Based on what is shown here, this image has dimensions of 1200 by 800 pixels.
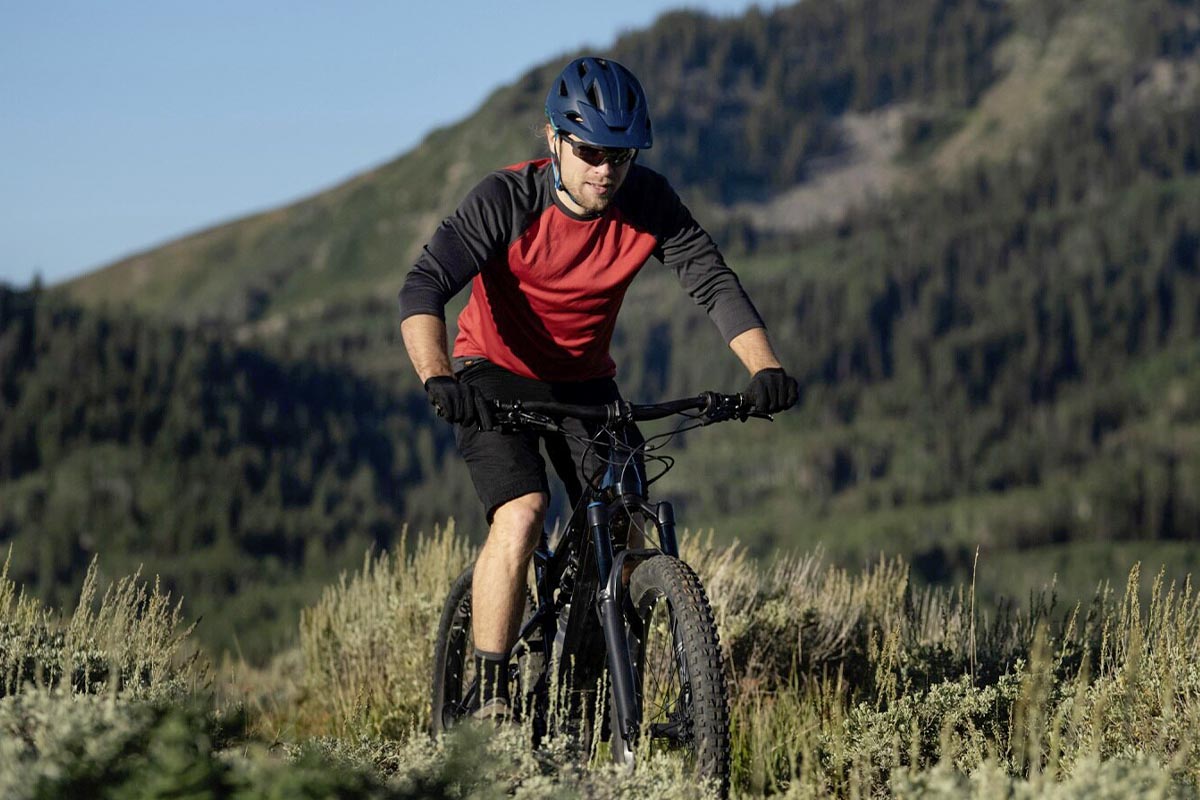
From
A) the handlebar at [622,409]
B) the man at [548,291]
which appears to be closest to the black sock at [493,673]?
the man at [548,291]

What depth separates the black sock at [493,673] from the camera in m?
5.27

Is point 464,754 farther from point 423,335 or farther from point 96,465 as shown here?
point 96,465

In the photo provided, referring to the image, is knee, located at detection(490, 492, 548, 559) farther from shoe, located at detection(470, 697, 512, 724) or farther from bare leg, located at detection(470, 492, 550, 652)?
shoe, located at detection(470, 697, 512, 724)

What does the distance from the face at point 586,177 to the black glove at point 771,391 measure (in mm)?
800

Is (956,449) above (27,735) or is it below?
below

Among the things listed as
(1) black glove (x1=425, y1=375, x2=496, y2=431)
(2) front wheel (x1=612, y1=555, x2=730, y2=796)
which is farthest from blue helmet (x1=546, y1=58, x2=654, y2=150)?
(2) front wheel (x1=612, y1=555, x2=730, y2=796)

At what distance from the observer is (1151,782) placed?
3779 mm

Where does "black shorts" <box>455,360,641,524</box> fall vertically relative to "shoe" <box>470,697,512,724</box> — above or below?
above

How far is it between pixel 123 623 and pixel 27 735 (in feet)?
6.89

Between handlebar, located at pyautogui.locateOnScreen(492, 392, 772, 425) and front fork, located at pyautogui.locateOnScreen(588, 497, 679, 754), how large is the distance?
0.28 meters

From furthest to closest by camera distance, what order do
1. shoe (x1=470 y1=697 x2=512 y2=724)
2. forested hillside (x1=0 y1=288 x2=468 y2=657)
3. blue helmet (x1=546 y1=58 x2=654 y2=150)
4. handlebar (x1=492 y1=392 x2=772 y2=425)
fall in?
forested hillside (x1=0 y1=288 x2=468 y2=657) → shoe (x1=470 y1=697 x2=512 y2=724) → blue helmet (x1=546 y1=58 x2=654 y2=150) → handlebar (x1=492 y1=392 x2=772 y2=425)

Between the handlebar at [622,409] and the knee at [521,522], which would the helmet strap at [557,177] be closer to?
the handlebar at [622,409]

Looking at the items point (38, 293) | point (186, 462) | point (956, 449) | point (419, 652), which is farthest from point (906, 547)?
point (419, 652)

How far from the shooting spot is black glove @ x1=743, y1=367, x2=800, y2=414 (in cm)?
481
